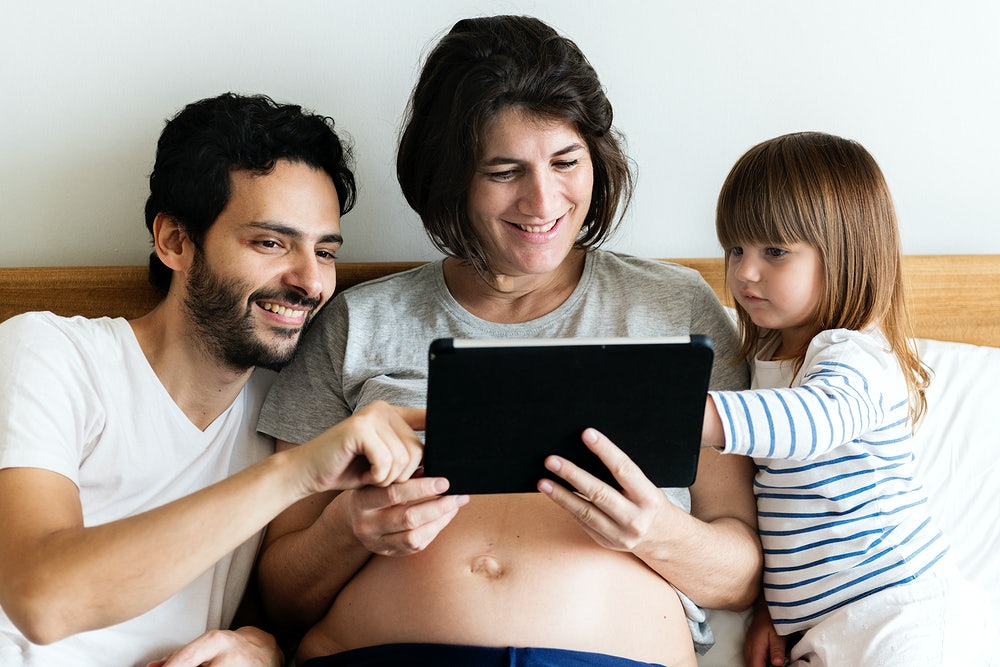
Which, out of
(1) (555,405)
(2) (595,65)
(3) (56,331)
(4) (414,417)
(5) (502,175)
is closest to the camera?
(1) (555,405)

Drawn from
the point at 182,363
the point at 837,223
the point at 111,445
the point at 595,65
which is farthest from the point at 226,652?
the point at 595,65

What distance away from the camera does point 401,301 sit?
5.18 ft

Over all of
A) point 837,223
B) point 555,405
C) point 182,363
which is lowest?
point 182,363

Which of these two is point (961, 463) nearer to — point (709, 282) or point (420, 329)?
point (709, 282)

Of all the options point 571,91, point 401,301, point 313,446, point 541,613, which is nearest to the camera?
point 313,446

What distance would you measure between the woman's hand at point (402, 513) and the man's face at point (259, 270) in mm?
318

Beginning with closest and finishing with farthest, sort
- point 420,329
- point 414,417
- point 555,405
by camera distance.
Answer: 1. point 555,405
2. point 414,417
3. point 420,329

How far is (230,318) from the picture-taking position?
1396 mm

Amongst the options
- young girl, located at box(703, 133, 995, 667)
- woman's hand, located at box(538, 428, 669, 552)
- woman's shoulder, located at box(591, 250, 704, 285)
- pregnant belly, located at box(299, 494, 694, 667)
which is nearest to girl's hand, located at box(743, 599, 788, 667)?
young girl, located at box(703, 133, 995, 667)

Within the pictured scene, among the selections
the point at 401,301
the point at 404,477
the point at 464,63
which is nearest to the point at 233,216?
the point at 401,301

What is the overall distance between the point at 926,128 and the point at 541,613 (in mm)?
1336

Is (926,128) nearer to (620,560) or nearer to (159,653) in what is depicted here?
(620,560)

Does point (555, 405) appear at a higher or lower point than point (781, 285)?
lower

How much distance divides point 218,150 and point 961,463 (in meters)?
1.41
